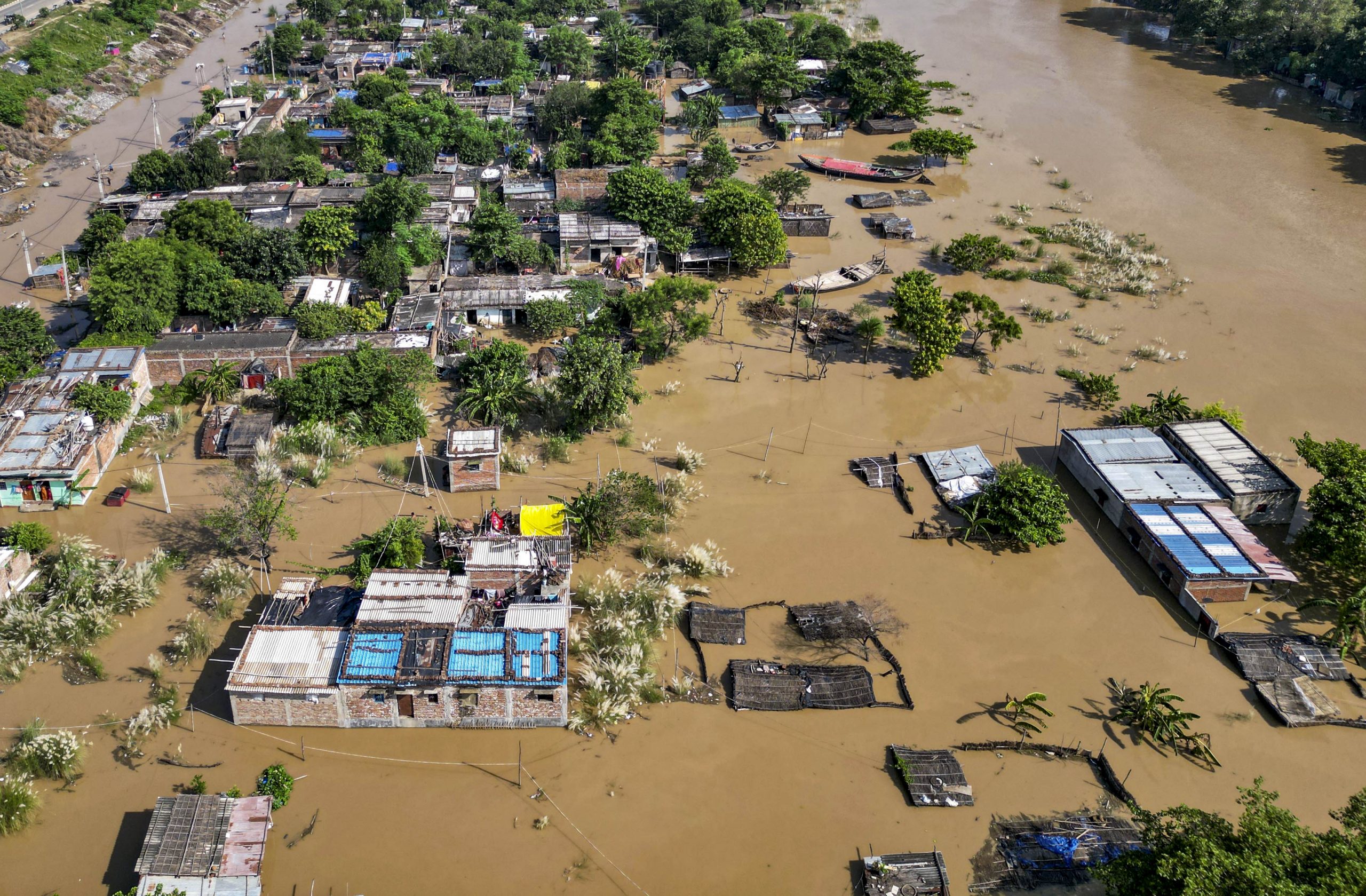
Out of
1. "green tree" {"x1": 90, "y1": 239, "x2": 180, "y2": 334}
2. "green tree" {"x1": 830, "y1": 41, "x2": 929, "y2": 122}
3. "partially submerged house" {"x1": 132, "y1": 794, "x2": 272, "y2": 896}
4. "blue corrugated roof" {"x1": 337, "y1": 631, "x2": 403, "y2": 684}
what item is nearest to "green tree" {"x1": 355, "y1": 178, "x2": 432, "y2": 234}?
"green tree" {"x1": 90, "y1": 239, "x2": 180, "y2": 334}

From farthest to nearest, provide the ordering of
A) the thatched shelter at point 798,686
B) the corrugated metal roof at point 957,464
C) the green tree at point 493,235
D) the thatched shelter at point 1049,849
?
the green tree at point 493,235 < the corrugated metal roof at point 957,464 < the thatched shelter at point 798,686 < the thatched shelter at point 1049,849

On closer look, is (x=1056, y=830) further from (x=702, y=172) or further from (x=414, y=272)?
(x=702, y=172)

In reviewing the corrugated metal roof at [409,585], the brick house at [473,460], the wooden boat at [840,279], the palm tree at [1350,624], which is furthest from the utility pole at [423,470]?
the palm tree at [1350,624]

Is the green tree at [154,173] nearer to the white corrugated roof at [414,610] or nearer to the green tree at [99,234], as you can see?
the green tree at [99,234]

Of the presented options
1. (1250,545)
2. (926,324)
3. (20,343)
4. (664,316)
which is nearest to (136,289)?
(20,343)

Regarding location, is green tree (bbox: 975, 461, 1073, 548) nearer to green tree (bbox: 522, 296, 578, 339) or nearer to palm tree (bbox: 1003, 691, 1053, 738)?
palm tree (bbox: 1003, 691, 1053, 738)

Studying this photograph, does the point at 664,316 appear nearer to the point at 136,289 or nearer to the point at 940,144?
the point at 136,289

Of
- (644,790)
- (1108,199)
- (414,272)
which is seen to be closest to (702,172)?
(414,272)
